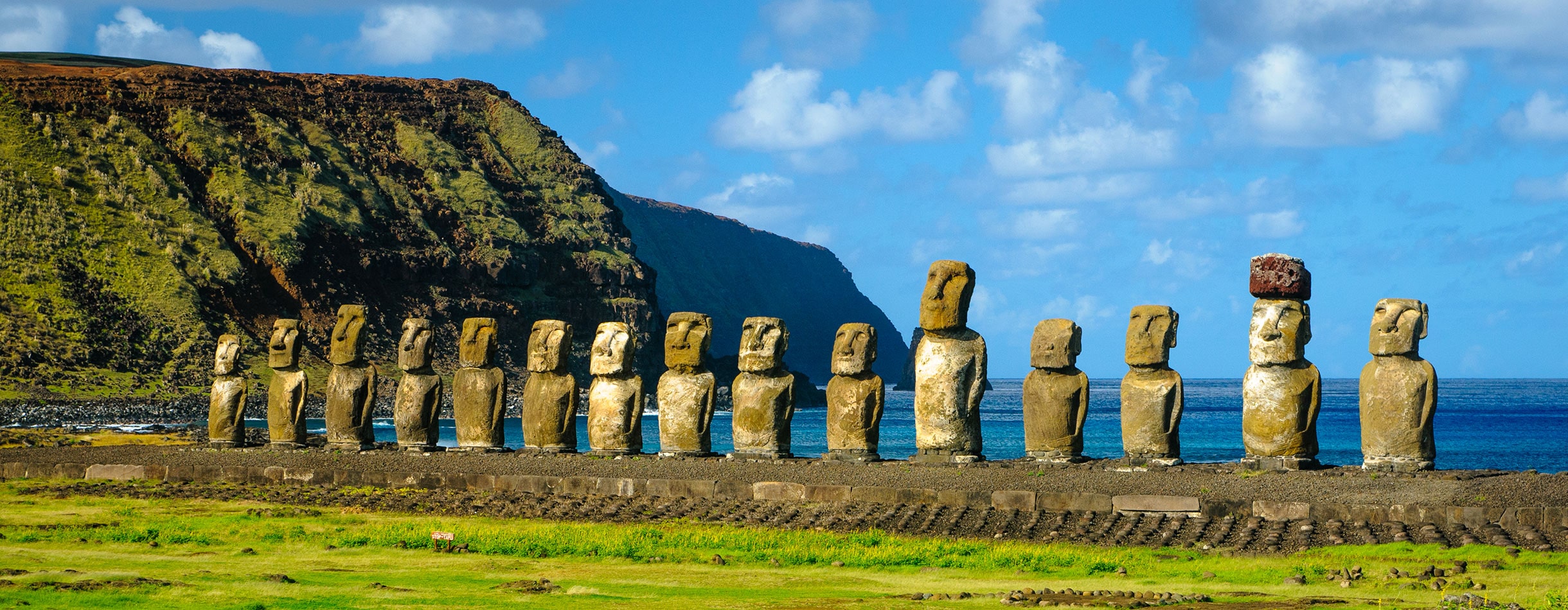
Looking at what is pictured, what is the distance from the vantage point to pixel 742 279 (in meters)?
166

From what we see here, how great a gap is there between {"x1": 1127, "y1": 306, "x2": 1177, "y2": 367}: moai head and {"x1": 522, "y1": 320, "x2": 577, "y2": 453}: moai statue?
7.33 metres

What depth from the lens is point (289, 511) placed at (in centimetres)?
1623

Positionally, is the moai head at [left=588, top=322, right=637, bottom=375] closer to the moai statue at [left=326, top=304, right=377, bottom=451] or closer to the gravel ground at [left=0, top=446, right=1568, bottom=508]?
the gravel ground at [left=0, top=446, right=1568, bottom=508]

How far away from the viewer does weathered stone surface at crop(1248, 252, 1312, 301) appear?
55.2ft

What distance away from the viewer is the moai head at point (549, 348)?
2056 cm

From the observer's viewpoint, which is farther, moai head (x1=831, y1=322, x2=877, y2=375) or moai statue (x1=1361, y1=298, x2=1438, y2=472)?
moai head (x1=831, y1=322, x2=877, y2=375)

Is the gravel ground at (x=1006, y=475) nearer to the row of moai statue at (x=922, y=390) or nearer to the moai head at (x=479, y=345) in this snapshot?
the row of moai statue at (x=922, y=390)

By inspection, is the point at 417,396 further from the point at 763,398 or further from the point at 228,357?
the point at 763,398

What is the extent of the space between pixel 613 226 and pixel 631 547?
81.6m

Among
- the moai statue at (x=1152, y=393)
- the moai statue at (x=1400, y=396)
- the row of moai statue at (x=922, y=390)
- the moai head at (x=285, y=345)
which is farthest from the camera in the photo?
the moai head at (x=285, y=345)

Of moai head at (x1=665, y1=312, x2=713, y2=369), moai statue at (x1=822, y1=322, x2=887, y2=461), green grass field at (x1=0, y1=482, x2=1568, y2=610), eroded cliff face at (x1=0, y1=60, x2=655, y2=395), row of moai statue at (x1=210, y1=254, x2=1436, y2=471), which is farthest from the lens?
eroded cliff face at (x1=0, y1=60, x2=655, y2=395)

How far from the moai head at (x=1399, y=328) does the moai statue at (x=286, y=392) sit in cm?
1478

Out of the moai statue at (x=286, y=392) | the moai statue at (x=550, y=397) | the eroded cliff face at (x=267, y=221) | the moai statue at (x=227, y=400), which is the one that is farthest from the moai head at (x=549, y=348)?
the eroded cliff face at (x=267, y=221)

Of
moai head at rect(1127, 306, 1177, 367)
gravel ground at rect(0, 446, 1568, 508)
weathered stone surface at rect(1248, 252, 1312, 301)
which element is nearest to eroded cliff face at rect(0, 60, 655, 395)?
gravel ground at rect(0, 446, 1568, 508)
